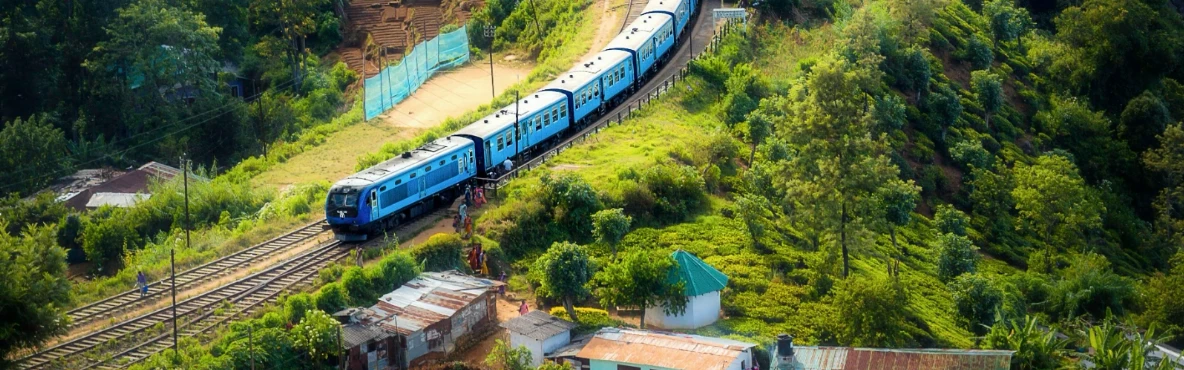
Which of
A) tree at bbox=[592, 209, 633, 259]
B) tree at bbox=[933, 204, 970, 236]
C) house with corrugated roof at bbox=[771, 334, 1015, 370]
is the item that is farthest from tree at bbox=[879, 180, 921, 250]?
house with corrugated roof at bbox=[771, 334, 1015, 370]

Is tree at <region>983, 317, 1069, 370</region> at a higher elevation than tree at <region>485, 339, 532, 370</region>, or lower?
lower

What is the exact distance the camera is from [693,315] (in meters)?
47.1

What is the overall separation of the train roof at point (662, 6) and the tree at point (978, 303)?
2755 cm

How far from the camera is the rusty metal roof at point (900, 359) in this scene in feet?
143

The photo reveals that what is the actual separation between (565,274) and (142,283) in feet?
42.3

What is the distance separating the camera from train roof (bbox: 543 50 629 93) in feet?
211

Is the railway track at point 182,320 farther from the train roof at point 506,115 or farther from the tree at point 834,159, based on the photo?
the tree at point 834,159

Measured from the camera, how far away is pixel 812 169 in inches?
2032

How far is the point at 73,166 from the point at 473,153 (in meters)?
26.0

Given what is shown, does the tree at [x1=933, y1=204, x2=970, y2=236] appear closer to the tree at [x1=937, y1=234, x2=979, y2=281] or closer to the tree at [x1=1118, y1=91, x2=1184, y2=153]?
the tree at [x1=937, y1=234, x2=979, y2=281]

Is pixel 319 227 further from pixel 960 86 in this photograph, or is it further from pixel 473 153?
pixel 960 86

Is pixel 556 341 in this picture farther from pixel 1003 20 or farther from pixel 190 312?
pixel 1003 20

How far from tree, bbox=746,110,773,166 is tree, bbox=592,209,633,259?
35.8 ft

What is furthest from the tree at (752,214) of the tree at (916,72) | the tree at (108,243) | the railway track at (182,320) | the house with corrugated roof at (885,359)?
the tree at (916,72)
